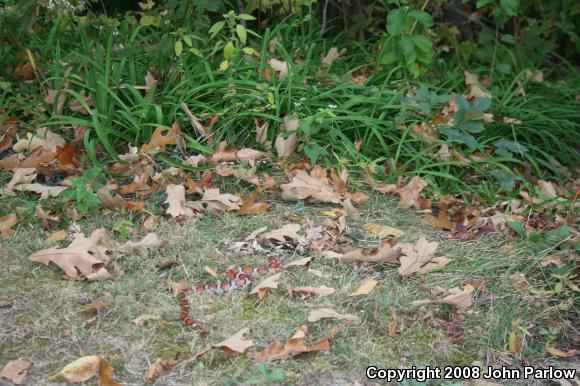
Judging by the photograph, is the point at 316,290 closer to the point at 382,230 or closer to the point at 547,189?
the point at 382,230

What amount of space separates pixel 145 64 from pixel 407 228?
82.0 inches

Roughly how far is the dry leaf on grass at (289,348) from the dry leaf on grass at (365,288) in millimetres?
329

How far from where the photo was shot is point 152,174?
153 inches

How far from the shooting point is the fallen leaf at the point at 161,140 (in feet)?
13.1

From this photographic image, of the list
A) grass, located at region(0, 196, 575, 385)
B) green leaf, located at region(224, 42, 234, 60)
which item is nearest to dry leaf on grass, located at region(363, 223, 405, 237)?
grass, located at region(0, 196, 575, 385)

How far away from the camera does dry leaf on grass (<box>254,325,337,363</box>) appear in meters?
2.63

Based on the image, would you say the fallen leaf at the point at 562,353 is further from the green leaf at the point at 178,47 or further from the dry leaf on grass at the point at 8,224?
the green leaf at the point at 178,47

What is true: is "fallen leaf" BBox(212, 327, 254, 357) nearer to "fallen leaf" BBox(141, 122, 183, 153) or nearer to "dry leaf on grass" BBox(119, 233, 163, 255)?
"dry leaf on grass" BBox(119, 233, 163, 255)

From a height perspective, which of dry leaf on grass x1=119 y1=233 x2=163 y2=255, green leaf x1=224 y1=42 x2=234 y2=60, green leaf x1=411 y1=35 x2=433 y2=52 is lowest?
dry leaf on grass x1=119 y1=233 x2=163 y2=255

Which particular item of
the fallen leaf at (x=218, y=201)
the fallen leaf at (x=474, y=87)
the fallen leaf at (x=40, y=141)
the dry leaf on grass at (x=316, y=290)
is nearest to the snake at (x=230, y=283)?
the dry leaf on grass at (x=316, y=290)

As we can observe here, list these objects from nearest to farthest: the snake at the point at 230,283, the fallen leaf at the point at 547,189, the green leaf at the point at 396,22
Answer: the snake at the point at 230,283
the fallen leaf at the point at 547,189
the green leaf at the point at 396,22

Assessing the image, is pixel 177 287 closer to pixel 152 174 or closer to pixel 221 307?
pixel 221 307

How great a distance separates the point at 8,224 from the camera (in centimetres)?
337

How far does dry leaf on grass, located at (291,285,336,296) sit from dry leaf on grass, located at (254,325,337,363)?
0.30m
